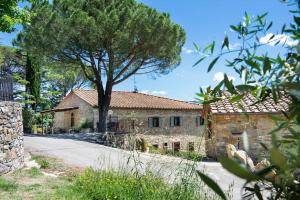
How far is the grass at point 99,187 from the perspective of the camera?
15.9 ft

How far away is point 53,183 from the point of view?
768cm

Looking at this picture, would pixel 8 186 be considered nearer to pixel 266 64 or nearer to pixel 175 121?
pixel 266 64

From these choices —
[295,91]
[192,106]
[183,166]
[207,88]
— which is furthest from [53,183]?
[192,106]

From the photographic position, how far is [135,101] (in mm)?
30750

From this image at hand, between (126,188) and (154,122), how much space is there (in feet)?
80.0

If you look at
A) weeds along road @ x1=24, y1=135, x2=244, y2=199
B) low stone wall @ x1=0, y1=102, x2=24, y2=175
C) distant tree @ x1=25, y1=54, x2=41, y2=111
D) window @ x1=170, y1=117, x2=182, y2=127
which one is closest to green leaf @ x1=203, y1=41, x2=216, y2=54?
weeds along road @ x1=24, y1=135, x2=244, y2=199

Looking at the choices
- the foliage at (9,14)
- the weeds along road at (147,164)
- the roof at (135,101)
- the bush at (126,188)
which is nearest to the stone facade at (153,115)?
the roof at (135,101)

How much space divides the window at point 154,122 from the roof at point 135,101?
0.93m

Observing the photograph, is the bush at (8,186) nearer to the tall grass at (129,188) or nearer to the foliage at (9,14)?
the tall grass at (129,188)

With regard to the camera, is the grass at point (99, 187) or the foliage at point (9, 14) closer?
the grass at point (99, 187)

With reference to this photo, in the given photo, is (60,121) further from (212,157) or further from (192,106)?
(212,157)

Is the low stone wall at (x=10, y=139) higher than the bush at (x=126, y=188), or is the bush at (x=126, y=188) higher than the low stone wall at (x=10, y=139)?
the low stone wall at (x=10, y=139)

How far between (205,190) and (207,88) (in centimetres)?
389

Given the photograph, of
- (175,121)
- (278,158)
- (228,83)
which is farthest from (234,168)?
(175,121)
